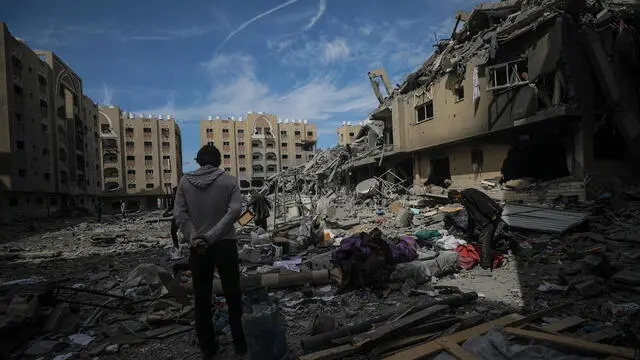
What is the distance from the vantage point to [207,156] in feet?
9.89

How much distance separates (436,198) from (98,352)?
13.3m

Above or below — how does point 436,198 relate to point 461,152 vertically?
below

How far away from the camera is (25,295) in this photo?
373 centimetres

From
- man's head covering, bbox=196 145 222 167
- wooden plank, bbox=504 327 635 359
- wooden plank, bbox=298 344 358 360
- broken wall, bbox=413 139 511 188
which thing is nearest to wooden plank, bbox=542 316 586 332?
wooden plank, bbox=504 327 635 359

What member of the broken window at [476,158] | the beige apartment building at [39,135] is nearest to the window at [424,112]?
the broken window at [476,158]

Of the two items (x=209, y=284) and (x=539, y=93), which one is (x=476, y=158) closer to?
(x=539, y=93)

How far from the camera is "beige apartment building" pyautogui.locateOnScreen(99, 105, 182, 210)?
50000 millimetres

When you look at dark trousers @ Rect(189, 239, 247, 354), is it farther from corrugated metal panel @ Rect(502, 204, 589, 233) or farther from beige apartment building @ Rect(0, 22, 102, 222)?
beige apartment building @ Rect(0, 22, 102, 222)

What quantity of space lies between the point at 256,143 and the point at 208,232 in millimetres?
62499

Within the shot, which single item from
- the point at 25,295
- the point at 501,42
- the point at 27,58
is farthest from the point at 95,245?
the point at 27,58

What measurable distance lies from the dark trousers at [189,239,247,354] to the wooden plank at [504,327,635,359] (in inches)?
104

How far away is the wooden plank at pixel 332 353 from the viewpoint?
2766mm

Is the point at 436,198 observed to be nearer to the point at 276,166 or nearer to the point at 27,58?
the point at 27,58

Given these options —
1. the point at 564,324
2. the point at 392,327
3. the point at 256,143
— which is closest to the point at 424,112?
the point at 564,324
